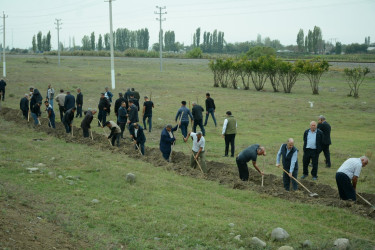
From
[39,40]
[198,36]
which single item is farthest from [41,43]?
[198,36]

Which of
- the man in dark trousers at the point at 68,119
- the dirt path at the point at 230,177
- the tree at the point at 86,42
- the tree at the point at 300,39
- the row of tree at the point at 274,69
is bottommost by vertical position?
the dirt path at the point at 230,177

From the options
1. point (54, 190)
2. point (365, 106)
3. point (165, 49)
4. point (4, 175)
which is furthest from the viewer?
point (165, 49)

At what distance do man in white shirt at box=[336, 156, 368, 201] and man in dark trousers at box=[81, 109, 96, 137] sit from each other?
397 inches

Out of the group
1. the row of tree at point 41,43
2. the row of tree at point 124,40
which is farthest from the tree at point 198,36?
the row of tree at point 41,43

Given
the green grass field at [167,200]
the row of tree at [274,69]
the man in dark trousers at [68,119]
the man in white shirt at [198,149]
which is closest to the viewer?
the green grass field at [167,200]

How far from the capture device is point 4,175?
12023 millimetres

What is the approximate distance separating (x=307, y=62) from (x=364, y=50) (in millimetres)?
84698

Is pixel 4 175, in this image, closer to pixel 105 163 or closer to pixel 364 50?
pixel 105 163

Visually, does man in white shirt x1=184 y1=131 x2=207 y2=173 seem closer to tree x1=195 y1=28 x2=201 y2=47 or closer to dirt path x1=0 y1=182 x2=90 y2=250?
dirt path x1=0 y1=182 x2=90 y2=250

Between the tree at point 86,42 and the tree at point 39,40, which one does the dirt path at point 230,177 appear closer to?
the tree at point 39,40

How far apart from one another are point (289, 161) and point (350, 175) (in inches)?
75.8

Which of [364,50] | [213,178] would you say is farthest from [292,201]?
[364,50]

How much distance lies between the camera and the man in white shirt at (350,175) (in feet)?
35.3

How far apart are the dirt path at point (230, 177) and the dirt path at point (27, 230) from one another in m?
5.50
